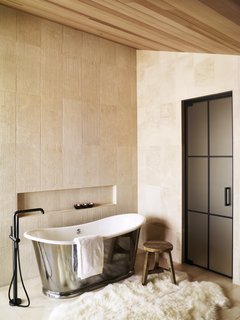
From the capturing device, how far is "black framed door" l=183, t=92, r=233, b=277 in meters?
3.47

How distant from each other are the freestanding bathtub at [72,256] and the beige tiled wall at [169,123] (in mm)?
574

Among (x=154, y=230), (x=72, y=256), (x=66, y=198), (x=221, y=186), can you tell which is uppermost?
(x=221, y=186)

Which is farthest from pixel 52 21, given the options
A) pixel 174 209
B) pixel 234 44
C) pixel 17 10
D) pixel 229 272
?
pixel 229 272

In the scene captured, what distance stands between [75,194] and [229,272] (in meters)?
2.21

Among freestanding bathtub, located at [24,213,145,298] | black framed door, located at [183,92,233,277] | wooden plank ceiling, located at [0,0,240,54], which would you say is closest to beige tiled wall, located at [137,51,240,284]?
black framed door, located at [183,92,233,277]

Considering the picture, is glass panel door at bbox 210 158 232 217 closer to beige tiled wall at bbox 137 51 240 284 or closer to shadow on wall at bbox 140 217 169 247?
beige tiled wall at bbox 137 51 240 284

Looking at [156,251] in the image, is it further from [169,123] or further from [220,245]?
[169,123]

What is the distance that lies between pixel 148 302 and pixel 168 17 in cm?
256

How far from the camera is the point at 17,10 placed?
3367 mm

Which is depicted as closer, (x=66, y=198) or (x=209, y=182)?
(x=209, y=182)

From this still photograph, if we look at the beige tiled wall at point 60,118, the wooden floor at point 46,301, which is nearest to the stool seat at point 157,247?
the wooden floor at point 46,301

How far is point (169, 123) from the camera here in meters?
4.07

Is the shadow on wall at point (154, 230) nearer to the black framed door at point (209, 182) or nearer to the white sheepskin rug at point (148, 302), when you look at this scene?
the black framed door at point (209, 182)

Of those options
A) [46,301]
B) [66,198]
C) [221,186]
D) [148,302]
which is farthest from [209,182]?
[46,301]
